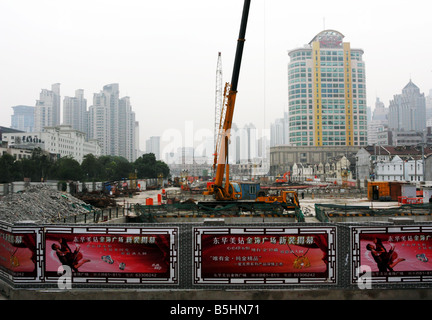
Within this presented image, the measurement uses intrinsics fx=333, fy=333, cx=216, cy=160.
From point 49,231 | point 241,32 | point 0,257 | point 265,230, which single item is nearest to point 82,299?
point 49,231

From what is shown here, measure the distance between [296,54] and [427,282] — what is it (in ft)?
372

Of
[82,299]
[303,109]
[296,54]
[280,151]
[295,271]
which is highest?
[296,54]

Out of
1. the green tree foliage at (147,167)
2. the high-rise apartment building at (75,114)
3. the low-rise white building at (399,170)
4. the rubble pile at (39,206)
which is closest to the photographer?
the rubble pile at (39,206)

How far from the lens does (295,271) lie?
6.61 metres

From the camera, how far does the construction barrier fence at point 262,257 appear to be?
6586mm

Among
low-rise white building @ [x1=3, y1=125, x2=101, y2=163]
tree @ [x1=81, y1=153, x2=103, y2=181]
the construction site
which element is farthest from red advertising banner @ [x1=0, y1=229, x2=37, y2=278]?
low-rise white building @ [x1=3, y1=125, x2=101, y2=163]

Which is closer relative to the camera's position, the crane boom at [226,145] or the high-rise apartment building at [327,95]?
the crane boom at [226,145]

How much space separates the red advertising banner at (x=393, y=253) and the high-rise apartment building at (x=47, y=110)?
469 feet

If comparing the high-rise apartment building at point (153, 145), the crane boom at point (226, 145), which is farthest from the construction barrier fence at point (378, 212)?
the high-rise apartment building at point (153, 145)

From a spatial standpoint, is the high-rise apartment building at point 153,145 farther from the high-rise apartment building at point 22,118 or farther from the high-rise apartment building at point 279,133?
the high-rise apartment building at point 22,118

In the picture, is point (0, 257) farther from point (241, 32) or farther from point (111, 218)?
point (241, 32)

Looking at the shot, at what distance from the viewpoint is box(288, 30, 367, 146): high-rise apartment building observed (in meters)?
109

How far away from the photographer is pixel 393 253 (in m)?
6.62

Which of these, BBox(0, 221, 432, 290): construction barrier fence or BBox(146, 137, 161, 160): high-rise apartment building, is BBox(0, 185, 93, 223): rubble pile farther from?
BBox(146, 137, 161, 160): high-rise apartment building
